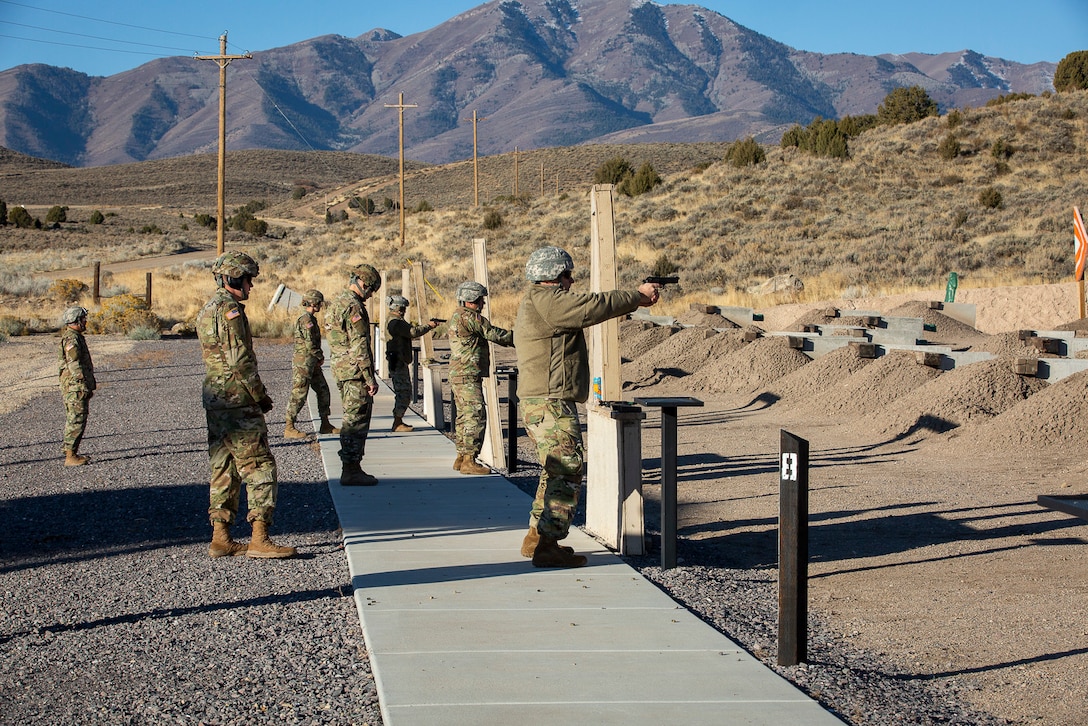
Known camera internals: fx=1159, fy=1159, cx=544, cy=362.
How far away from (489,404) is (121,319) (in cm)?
2704

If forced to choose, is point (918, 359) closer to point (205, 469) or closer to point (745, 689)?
point (205, 469)

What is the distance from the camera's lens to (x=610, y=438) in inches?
292

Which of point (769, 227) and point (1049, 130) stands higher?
point (1049, 130)

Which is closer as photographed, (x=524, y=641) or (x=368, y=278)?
(x=524, y=641)

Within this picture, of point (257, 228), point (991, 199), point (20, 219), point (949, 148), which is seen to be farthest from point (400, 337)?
point (20, 219)

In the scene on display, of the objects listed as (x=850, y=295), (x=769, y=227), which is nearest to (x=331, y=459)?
(x=850, y=295)

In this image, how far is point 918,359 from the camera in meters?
16.5

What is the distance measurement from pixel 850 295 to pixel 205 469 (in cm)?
2416

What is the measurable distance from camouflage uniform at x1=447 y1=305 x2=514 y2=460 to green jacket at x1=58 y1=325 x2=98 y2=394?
12.8ft

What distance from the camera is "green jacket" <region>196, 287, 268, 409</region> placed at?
706cm

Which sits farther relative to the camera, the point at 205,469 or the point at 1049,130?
the point at 1049,130

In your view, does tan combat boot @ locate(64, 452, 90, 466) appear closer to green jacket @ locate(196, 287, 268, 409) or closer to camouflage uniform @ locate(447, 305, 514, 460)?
camouflage uniform @ locate(447, 305, 514, 460)

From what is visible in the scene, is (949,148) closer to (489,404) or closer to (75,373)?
(489,404)

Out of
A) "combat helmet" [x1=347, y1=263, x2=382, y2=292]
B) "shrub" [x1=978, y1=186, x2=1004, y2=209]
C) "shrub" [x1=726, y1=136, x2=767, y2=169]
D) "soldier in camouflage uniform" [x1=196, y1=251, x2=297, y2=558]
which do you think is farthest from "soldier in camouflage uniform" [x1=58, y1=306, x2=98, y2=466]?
"shrub" [x1=726, y1=136, x2=767, y2=169]
